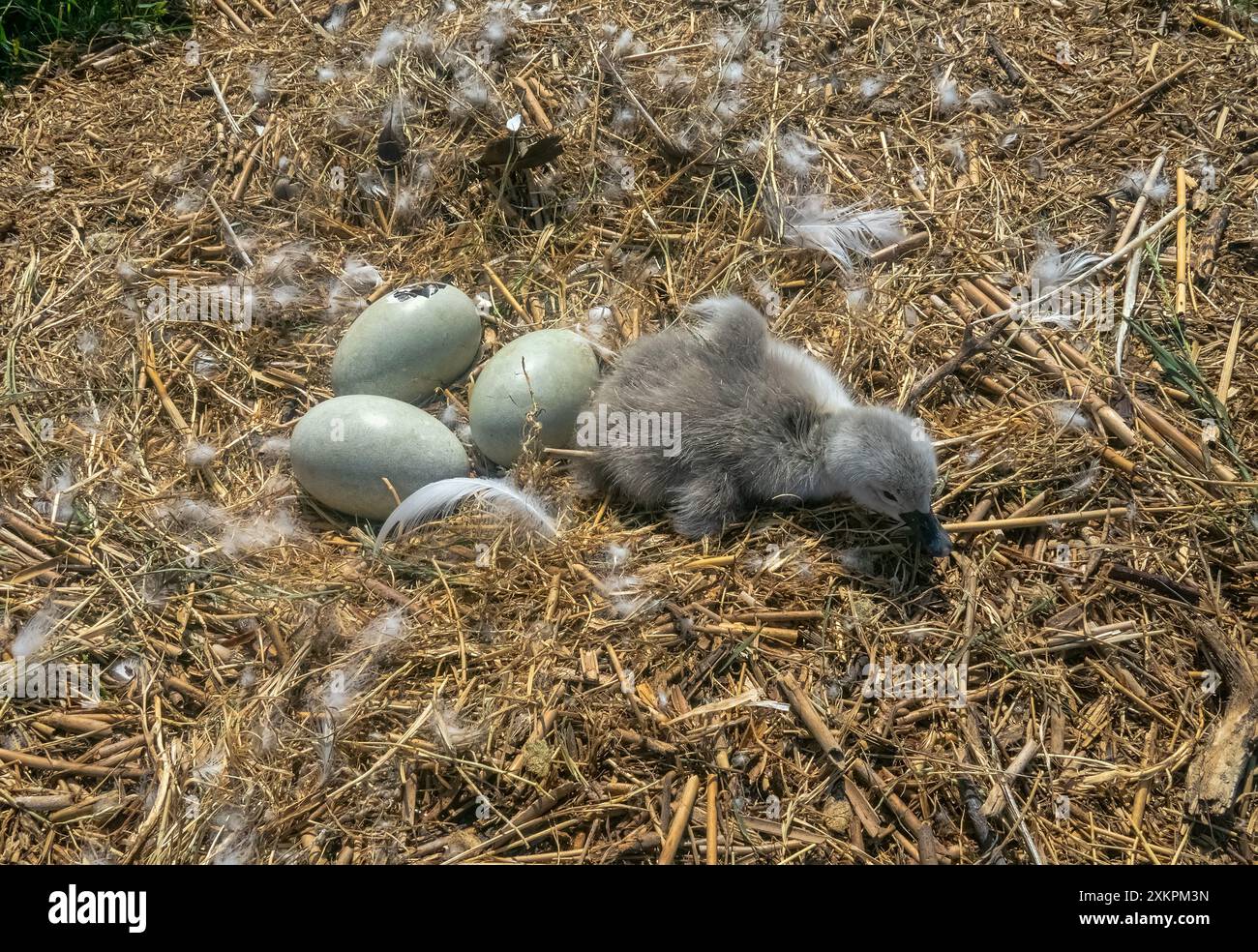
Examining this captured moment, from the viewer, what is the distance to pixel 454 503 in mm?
2660

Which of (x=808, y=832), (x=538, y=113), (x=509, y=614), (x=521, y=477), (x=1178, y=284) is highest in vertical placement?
(x=538, y=113)

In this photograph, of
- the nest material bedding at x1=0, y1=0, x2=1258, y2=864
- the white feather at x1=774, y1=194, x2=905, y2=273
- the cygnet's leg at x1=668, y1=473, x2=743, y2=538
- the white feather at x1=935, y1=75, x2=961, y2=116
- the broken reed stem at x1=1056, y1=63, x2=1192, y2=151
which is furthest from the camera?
the white feather at x1=935, y1=75, x2=961, y2=116

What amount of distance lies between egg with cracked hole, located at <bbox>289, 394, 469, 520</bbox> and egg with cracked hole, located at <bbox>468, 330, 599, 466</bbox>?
152mm

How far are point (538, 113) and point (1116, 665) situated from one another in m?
2.88

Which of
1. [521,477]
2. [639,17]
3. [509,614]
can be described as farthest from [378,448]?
[639,17]

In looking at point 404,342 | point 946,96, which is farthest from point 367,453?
point 946,96

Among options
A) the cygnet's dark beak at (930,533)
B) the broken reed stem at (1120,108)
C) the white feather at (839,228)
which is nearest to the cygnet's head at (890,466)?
the cygnet's dark beak at (930,533)

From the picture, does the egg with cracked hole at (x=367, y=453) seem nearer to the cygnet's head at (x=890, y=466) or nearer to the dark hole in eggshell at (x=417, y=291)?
the dark hole in eggshell at (x=417, y=291)

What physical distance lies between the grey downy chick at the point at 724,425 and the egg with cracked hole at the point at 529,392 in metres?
0.09

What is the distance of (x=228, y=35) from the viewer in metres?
3.93

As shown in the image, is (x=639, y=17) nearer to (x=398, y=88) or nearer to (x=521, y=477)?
(x=398, y=88)

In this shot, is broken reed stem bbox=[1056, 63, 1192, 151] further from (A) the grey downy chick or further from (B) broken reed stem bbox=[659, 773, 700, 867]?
(B) broken reed stem bbox=[659, 773, 700, 867]

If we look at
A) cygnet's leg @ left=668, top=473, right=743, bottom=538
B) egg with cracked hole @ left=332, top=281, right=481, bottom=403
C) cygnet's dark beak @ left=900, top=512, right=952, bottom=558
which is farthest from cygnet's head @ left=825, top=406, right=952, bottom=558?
egg with cracked hole @ left=332, top=281, right=481, bottom=403

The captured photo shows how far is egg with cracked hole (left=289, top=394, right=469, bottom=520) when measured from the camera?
256cm
